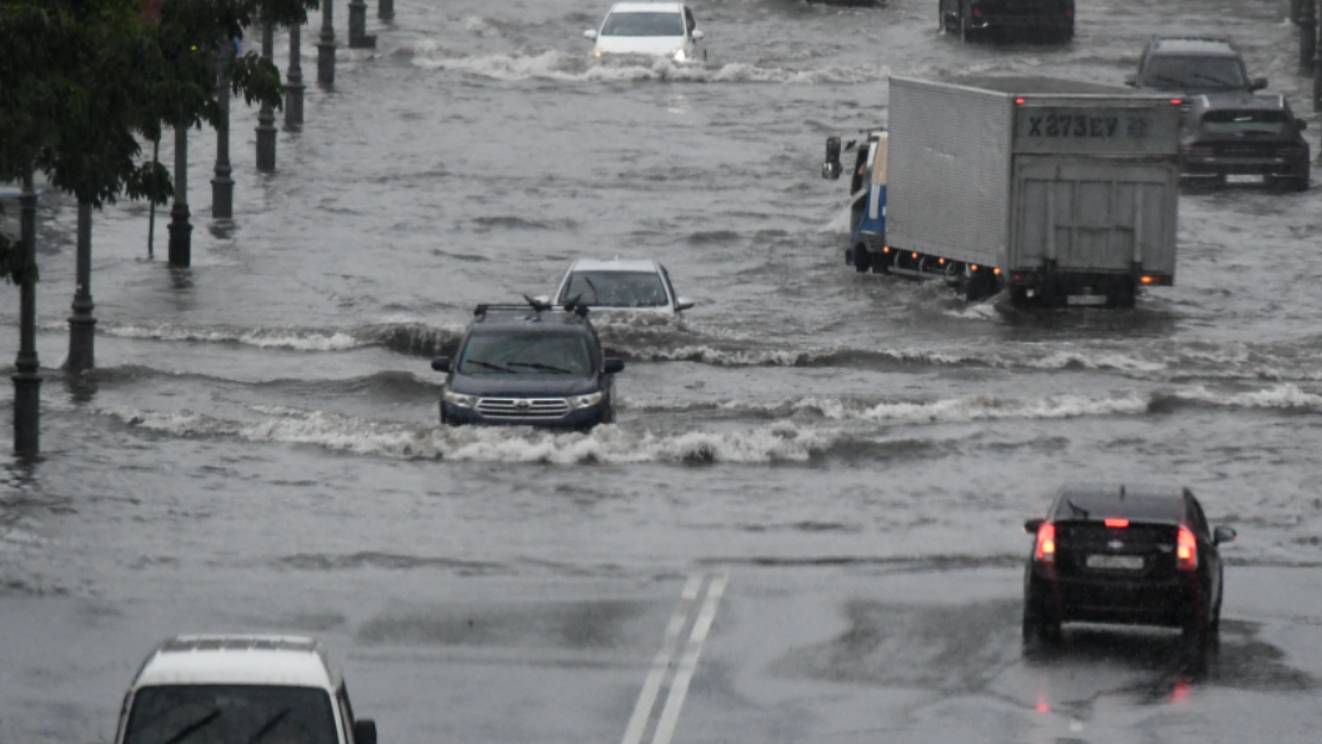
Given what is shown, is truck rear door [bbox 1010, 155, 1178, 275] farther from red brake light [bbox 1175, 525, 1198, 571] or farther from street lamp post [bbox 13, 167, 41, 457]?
red brake light [bbox 1175, 525, 1198, 571]

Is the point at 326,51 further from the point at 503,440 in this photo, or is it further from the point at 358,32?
the point at 503,440

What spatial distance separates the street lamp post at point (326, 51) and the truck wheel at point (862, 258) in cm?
1567

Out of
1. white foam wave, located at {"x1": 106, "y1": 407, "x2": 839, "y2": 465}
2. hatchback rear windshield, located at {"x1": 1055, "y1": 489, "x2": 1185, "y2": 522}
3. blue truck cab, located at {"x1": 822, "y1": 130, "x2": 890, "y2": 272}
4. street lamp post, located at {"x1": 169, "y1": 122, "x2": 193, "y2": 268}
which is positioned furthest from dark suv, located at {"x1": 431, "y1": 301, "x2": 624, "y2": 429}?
blue truck cab, located at {"x1": 822, "y1": 130, "x2": 890, "y2": 272}

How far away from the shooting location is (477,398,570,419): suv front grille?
2650 cm

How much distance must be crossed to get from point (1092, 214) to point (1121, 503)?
57.0ft

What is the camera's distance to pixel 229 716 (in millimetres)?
12273

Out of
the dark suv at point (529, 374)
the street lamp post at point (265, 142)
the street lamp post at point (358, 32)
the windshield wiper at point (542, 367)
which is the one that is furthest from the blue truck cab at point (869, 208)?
the street lamp post at point (358, 32)

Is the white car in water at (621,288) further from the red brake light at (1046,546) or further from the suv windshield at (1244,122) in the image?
the red brake light at (1046,546)

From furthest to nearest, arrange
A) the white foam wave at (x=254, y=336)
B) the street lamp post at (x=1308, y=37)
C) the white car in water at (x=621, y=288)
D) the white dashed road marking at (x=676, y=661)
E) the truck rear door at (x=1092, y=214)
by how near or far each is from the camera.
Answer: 1. the street lamp post at (x=1308, y=37)
2. the truck rear door at (x=1092, y=214)
3. the white foam wave at (x=254, y=336)
4. the white car in water at (x=621, y=288)
5. the white dashed road marking at (x=676, y=661)

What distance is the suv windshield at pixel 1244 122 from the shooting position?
44.4 meters

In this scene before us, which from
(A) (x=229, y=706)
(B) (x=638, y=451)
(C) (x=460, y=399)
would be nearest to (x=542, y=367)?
(C) (x=460, y=399)

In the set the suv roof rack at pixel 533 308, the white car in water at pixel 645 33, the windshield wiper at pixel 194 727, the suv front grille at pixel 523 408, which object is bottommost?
the suv front grille at pixel 523 408

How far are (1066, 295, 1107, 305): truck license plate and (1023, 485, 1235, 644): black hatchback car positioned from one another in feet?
59.3

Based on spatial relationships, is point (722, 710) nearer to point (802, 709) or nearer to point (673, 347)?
point (802, 709)
